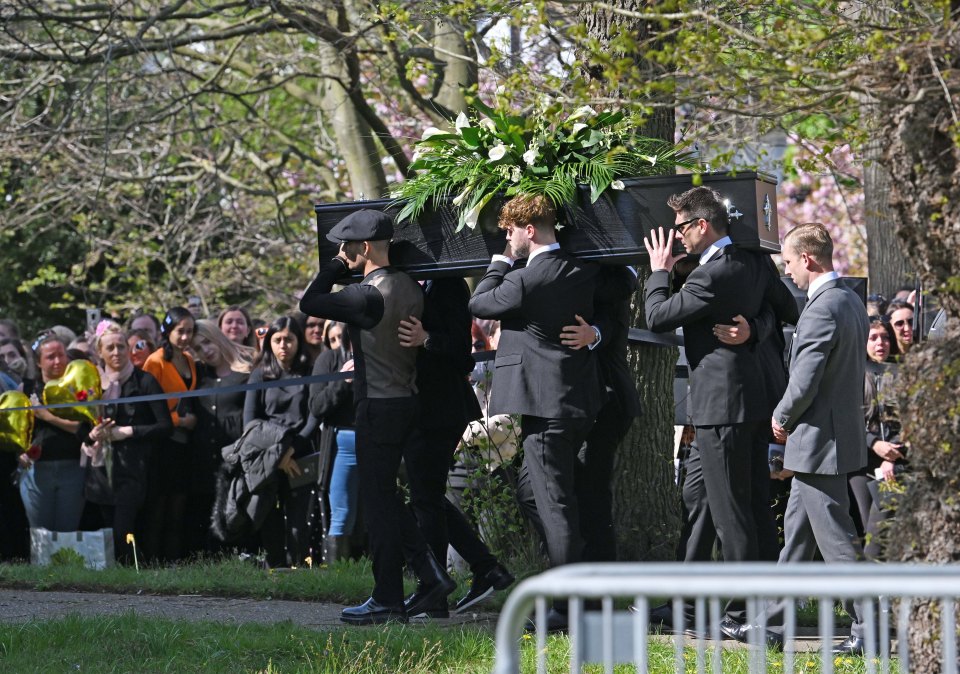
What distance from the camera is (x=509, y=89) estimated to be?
5953mm

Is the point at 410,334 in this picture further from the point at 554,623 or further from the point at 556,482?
the point at 554,623

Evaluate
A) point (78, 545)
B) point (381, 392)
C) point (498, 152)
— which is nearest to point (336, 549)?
point (78, 545)

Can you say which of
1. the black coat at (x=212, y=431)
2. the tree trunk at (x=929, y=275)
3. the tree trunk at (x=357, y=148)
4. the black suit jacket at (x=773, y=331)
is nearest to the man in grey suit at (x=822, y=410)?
the black suit jacket at (x=773, y=331)

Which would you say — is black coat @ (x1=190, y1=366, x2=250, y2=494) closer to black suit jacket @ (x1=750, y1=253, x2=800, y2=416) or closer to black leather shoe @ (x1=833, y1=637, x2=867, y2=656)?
black suit jacket @ (x1=750, y1=253, x2=800, y2=416)

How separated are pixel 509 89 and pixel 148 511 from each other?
18.2 ft

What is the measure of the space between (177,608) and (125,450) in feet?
8.16

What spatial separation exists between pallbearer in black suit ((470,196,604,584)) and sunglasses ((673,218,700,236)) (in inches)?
19.9

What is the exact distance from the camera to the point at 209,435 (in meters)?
10.4

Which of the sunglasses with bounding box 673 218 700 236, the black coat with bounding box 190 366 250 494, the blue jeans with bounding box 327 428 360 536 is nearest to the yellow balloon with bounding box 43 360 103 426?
the black coat with bounding box 190 366 250 494

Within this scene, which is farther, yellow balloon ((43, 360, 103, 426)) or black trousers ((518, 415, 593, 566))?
yellow balloon ((43, 360, 103, 426))

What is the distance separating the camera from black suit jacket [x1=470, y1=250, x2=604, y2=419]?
6.70m

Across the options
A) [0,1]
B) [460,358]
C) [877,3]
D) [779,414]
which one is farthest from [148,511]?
[877,3]

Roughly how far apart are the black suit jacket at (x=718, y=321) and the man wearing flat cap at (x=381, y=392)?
1312mm

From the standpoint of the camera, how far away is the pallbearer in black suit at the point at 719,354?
6.49 m
